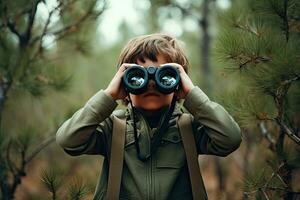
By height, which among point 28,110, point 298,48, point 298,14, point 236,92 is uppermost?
point 298,14

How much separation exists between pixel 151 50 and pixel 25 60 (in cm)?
103

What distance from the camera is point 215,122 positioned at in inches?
72.1

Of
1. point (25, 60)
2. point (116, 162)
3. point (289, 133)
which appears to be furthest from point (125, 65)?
point (25, 60)

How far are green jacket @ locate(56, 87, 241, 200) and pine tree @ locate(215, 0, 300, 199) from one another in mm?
298

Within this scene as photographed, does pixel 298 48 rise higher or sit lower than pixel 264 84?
higher

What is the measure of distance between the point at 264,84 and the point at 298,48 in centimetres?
20

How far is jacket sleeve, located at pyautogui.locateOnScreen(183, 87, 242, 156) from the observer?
183 centimetres

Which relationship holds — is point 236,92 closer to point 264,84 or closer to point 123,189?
point 264,84

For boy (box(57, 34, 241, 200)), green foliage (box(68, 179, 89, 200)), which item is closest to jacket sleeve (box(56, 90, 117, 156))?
boy (box(57, 34, 241, 200))

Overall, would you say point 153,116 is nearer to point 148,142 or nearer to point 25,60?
point 148,142

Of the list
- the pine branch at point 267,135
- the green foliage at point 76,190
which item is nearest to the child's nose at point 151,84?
the green foliage at point 76,190

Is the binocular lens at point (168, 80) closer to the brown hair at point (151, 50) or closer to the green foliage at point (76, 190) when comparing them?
the brown hair at point (151, 50)

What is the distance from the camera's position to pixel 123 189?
1.91 metres

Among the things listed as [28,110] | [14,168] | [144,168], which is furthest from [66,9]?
[28,110]
